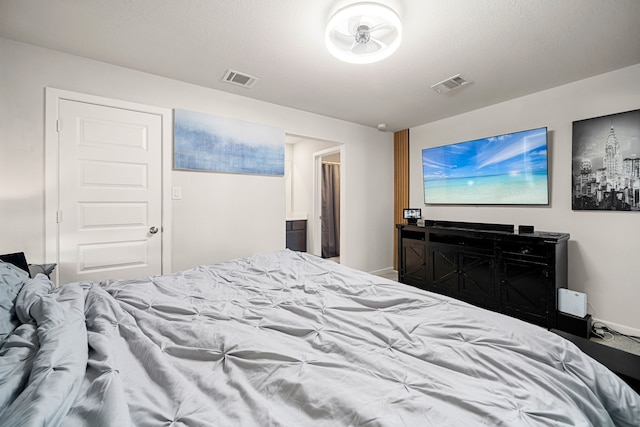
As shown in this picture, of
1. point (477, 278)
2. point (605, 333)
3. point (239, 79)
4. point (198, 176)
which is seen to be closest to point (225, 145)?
point (198, 176)

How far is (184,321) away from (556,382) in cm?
135

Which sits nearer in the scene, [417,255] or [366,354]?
[366,354]

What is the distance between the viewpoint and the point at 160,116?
8.76 ft

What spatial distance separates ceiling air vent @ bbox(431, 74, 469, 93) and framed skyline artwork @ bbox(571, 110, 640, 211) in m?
1.24

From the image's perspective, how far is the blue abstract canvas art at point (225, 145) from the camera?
2770 mm

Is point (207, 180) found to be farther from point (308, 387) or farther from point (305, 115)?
point (308, 387)

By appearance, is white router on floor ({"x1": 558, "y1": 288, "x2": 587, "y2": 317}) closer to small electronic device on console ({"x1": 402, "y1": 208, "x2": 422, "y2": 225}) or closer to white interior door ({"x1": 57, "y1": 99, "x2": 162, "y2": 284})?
small electronic device on console ({"x1": 402, "y1": 208, "x2": 422, "y2": 225})

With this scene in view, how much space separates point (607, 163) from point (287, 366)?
344cm

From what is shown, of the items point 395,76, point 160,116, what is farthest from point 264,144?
point 395,76

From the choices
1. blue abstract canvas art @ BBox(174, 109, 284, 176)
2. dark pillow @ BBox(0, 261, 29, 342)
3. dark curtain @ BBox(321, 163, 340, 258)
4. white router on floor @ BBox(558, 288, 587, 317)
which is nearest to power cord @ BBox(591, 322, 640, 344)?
white router on floor @ BBox(558, 288, 587, 317)

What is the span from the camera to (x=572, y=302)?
8.12ft

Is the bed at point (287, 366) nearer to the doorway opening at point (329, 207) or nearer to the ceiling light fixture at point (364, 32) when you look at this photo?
the ceiling light fixture at point (364, 32)

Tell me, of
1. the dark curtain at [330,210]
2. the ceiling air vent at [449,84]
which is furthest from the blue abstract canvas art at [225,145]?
the dark curtain at [330,210]

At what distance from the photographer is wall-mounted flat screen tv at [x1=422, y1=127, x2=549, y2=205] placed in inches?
117
